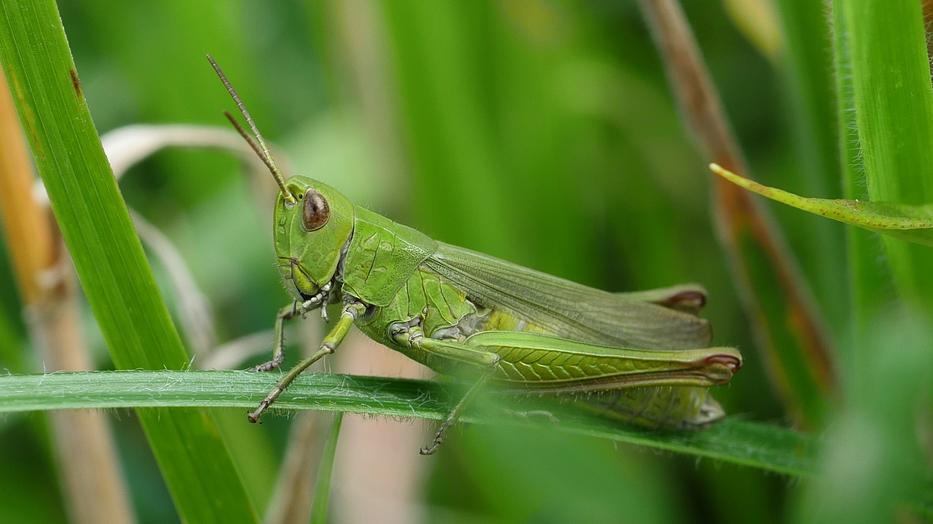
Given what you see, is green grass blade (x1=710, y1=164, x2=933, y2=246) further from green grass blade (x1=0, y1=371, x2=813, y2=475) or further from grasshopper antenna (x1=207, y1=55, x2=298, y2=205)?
grasshopper antenna (x1=207, y1=55, x2=298, y2=205)

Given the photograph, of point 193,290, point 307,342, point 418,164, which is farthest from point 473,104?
point 193,290

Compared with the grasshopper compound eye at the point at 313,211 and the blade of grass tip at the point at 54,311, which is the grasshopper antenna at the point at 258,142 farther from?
the blade of grass tip at the point at 54,311

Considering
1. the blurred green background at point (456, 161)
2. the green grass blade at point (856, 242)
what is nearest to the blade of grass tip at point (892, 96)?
the green grass blade at point (856, 242)

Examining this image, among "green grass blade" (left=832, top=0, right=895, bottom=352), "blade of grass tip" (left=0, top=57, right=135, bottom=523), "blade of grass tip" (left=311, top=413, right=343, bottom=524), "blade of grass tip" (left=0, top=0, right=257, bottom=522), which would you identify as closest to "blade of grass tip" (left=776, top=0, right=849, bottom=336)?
"green grass blade" (left=832, top=0, right=895, bottom=352)

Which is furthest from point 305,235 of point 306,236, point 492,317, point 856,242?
point 856,242

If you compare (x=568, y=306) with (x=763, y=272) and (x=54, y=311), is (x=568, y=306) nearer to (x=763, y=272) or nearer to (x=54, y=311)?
(x=763, y=272)

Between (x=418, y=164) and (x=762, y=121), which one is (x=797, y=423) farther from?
(x=762, y=121)

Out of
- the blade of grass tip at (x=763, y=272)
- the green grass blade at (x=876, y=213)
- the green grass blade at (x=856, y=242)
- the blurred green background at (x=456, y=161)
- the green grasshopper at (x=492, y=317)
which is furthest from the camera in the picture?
the blurred green background at (x=456, y=161)
